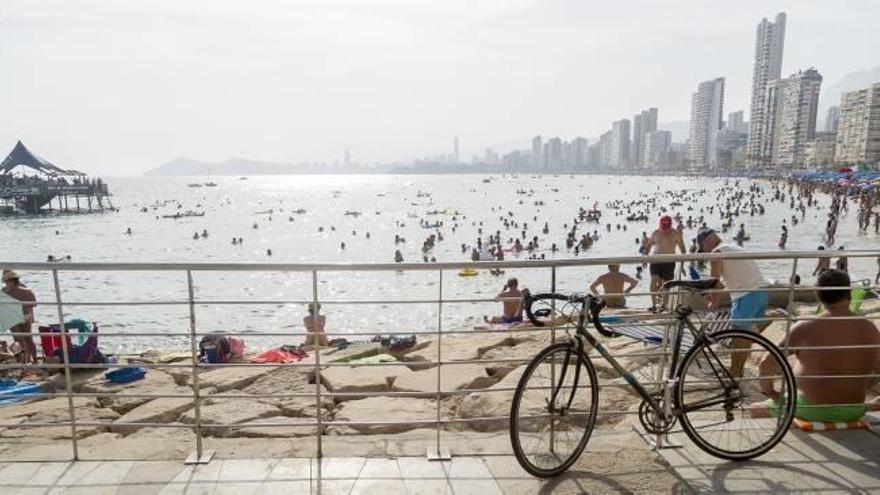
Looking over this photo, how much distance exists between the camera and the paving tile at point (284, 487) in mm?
3098

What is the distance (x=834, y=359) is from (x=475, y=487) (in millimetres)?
2668

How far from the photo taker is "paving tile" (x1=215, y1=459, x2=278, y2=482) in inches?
127

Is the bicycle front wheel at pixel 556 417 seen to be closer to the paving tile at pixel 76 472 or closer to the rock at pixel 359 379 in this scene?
the paving tile at pixel 76 472

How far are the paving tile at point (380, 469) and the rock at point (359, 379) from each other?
8.25 feet

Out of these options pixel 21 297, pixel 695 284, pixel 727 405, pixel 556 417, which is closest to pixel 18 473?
pixel 556 417

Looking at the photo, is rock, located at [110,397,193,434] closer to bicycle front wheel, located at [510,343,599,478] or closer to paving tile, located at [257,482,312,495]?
paving tile, located at [257,482,312,495]

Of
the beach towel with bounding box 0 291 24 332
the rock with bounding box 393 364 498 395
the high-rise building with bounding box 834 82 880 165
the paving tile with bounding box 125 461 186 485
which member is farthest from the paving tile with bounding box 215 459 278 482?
the high-rise building with bounding box 834 82 880 165

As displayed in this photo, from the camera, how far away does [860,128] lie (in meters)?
136

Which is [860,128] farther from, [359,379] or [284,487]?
[284,487]

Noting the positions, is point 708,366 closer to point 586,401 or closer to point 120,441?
point 586,401

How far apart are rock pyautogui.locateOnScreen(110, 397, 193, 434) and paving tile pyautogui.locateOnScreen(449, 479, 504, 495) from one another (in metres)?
3.14

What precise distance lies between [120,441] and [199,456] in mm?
1360

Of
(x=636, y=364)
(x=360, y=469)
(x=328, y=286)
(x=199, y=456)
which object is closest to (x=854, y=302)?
(x=636, y=364)

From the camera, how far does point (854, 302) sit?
6875 mm
